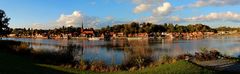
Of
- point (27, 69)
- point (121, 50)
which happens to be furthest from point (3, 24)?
point (27, 69)

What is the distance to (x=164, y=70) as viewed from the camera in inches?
939

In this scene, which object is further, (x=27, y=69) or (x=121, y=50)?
(x=121, y=50)

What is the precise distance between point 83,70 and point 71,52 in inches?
455

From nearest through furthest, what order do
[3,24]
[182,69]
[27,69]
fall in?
[182,69] < [27,69] < [3,24]

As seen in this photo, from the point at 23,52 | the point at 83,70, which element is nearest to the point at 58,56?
the point at 23,52

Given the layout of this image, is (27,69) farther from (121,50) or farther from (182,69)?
(121,50)

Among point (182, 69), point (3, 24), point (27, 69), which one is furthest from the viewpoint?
point (3, 24)

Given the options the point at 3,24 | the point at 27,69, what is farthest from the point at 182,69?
the point at 3,24

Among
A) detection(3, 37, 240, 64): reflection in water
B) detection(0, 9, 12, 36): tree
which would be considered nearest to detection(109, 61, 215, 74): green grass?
detection(3, 37, 240, 64): reflection in water

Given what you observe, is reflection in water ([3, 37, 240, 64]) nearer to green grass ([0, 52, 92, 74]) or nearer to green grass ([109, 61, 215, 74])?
green grass ([0, 52, 92, 74])

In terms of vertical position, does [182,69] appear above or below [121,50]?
above

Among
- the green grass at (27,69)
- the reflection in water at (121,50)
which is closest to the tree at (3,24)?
the reflection in water at (121,50)

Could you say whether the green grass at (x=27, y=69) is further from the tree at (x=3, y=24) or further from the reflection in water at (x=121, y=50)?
the tree at (x=3, y=24)

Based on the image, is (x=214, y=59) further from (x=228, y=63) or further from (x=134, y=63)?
(x=134, y=63)
